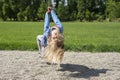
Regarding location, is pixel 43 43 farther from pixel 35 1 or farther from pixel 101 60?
pixel 35 1

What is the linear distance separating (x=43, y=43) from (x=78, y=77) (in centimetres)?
185

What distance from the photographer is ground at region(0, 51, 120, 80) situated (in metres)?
11.5

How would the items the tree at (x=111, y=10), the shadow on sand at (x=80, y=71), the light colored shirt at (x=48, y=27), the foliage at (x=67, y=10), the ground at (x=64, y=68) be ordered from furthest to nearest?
the foliage at (x=67, y=10) → the tree at (x=111, y=10) → the light colored shirt at (x=48, y=27) → the shadow on sand at (x=80, y=71) → the ground at (x=64, y=68)

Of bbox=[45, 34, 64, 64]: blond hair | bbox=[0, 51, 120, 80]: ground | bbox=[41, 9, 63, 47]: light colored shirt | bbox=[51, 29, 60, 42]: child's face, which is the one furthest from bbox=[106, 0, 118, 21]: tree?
bbox=[45, 34, 64, 64]: blond hair

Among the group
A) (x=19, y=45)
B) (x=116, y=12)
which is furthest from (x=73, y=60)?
(x=116, y=12)

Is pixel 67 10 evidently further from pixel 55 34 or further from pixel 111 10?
pixel 55 34

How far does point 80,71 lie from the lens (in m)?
12.5

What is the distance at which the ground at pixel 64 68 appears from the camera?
37.7ft

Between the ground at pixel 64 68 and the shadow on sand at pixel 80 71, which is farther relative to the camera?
the shadow on sand at pixel 80 71

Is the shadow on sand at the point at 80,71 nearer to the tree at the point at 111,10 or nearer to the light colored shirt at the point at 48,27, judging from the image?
the light colored shirt at the point at 48,27

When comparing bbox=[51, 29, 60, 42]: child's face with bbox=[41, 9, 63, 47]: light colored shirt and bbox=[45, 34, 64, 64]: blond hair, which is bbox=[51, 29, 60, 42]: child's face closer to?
bbox=[45, 34, 64, 64]: blond hair

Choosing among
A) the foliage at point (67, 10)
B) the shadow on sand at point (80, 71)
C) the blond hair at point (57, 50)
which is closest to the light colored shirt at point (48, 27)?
the blond hair at point (57, 50)

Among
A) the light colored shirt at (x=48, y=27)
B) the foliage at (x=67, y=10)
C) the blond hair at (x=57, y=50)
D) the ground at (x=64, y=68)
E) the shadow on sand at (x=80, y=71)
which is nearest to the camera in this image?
the ground at (x=64, y=68)

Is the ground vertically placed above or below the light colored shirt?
below
